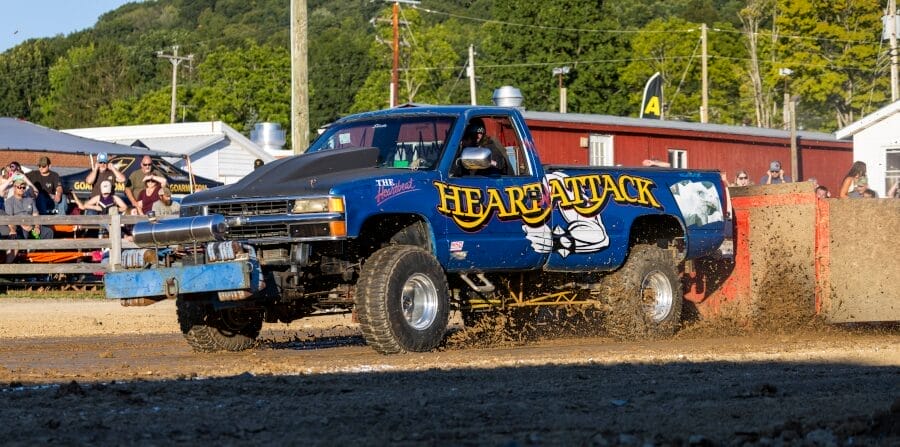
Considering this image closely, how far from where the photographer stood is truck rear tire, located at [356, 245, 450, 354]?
1067 cm

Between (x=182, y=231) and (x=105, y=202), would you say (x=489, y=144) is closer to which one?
(x=182, y=231)

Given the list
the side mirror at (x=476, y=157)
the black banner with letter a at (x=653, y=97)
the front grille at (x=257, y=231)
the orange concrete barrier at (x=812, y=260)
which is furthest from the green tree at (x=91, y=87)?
the side mirror at (x=476, y=157)

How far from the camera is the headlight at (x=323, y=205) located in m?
10.6

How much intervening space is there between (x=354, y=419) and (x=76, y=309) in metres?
12.0

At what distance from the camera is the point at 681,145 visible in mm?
35469

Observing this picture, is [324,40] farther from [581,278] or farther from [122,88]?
[581,278]

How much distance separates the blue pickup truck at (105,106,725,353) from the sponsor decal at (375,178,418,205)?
0.04ft

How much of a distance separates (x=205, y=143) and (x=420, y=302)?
3988cm

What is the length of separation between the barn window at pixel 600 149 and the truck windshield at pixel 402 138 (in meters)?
20.5

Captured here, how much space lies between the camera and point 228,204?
11.2 meters

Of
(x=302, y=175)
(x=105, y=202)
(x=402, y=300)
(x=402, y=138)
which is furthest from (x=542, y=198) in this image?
(x=105, y=202)

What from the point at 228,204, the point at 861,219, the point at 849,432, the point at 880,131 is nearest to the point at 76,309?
the point at 228,204

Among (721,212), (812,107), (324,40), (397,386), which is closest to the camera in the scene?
(397,386)

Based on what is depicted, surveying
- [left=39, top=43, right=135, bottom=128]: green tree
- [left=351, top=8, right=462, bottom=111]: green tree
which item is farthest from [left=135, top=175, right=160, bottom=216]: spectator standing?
[left=39, top=43, right=135, bottom=128]: green tree
